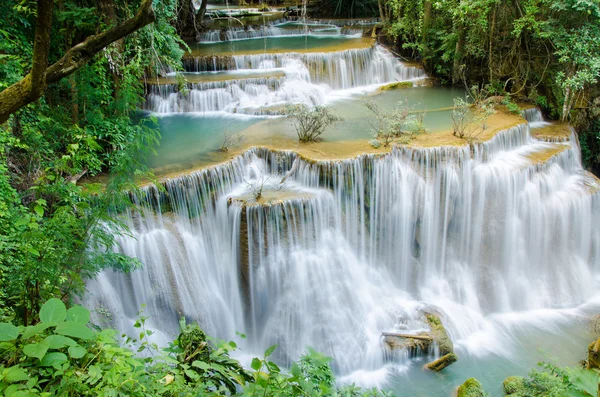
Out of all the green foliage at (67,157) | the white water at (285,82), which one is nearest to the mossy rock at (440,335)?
the green foliage at (67,157)

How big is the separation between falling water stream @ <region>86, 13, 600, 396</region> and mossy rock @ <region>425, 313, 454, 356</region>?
0.62ft

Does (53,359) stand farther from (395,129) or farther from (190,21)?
(190,21)

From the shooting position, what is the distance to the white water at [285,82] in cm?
1090

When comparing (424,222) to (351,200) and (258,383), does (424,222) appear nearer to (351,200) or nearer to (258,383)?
(351,200)

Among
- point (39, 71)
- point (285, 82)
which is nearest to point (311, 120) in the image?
point (285, 82)

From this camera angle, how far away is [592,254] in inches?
358

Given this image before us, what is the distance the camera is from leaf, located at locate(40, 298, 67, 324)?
2.14 meters

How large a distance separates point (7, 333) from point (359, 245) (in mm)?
6464

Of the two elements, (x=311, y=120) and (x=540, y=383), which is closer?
(x=540, y=383)

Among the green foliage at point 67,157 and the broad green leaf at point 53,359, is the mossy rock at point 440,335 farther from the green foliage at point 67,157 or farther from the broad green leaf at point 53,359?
the broad green leaf at point 53,359

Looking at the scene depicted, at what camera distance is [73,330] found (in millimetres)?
2098

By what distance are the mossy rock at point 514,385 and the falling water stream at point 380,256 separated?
0.24 metres

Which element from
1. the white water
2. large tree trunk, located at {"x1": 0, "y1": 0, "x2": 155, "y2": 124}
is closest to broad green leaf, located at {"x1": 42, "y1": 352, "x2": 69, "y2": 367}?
large tree trunk, located at {"x1": 0, "y1": 0, "x2": 155, "y2": 124}

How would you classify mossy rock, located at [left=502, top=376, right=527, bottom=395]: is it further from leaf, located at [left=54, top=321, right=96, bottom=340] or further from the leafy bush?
leaf, located at [left=54, top=321, right=96, bottom=340]
